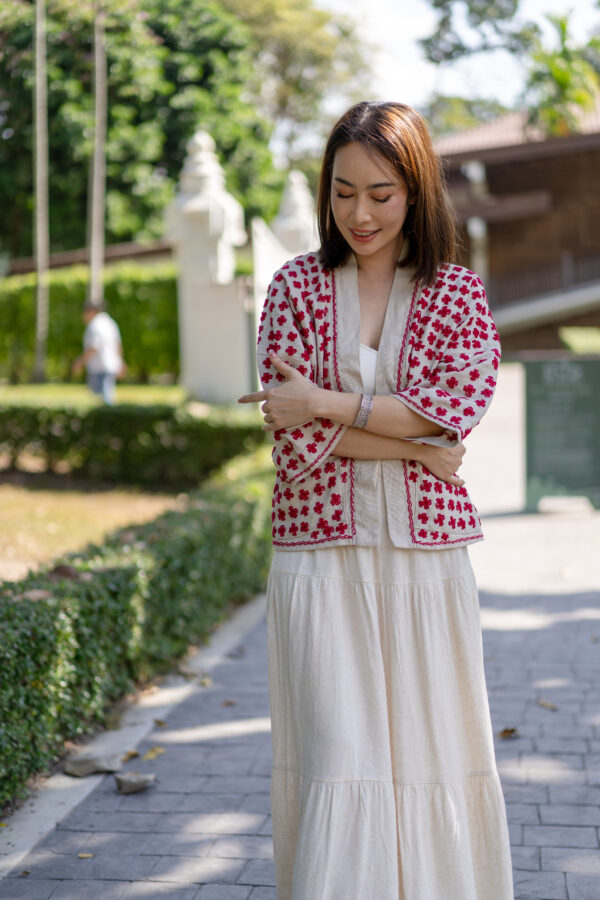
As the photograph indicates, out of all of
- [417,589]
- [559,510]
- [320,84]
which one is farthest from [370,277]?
[320,84]

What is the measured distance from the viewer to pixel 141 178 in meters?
12.7

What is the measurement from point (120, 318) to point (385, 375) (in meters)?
21.6

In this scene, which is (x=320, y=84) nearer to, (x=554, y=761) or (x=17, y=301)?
(x=17, y=301)

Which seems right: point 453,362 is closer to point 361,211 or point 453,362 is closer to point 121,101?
point 361,211

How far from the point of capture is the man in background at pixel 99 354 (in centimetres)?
1303

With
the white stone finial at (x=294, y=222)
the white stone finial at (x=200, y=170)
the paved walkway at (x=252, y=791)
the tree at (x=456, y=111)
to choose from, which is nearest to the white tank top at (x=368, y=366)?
the paved walkway at (x=252, y=791)

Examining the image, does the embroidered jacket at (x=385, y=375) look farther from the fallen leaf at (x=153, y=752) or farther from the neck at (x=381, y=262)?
the fallen leaf at (x=153, y=752)

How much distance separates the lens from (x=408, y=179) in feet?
7.54

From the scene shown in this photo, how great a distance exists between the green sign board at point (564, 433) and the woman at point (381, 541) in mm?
6702

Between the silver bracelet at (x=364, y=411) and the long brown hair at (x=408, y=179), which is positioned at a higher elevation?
the long brown hair at (x=408, y=179)

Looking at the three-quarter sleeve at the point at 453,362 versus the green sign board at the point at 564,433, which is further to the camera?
the green sign board at the point at 564,433

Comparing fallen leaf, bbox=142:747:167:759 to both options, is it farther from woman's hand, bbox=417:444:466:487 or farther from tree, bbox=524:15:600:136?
tree, bbox=524:15:600:136

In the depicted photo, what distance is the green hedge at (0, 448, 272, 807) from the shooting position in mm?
3469

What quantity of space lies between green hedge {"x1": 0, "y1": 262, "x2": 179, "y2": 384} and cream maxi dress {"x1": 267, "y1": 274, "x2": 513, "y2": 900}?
67.5 ft
